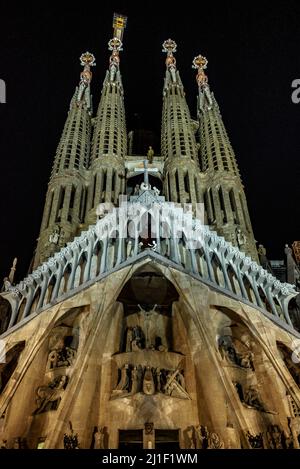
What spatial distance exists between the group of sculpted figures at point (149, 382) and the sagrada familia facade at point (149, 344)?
4cm

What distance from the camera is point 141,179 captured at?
102ft

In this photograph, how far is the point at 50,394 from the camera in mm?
14422

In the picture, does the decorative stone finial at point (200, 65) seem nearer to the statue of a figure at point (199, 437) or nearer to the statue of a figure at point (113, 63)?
the statue of a figure at point (113, 63)

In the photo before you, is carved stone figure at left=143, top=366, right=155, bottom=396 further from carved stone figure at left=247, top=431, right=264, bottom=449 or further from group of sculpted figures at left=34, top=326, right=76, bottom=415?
carved stone figure at left=247, top=431, right=264, bottom=449

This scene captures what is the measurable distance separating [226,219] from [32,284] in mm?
11792

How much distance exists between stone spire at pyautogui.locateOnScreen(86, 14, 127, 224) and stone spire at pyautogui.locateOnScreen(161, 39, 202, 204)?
10.5 feet

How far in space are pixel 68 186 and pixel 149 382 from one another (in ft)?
46.7

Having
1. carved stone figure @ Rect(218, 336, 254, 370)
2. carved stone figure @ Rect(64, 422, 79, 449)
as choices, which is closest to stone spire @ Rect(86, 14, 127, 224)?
carved stone figure @ Rect(218, 336, 254, 370)

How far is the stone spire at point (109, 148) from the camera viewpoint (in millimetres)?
25234

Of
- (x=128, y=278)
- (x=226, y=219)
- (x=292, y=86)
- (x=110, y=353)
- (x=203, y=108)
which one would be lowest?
(x=110, y=353)
